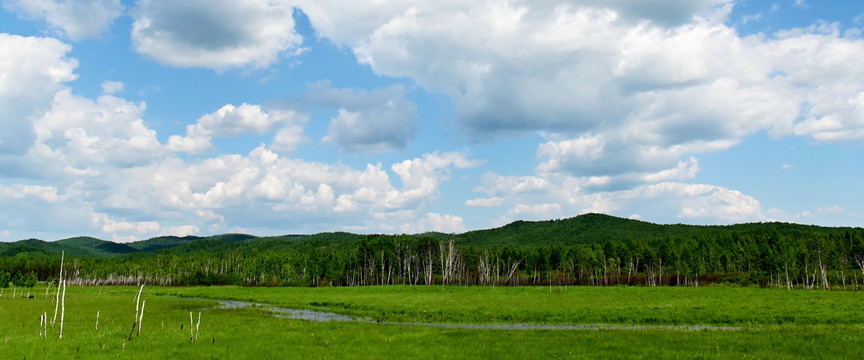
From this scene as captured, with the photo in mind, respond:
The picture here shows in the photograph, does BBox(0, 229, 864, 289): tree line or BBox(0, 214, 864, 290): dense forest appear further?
BBox(0, 229, 864, 289): tree line

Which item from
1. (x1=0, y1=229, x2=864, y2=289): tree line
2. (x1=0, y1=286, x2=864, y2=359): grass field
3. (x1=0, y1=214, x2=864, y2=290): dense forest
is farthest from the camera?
(x1=0, y1=229, x2=864, y2=289): tree line

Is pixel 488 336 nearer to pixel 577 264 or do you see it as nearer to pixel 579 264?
pixel 579 264

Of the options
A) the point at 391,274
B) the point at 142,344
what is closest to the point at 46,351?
the point at 142,344

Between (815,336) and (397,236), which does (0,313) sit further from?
(397,236)

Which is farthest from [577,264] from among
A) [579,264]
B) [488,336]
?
[488,336]

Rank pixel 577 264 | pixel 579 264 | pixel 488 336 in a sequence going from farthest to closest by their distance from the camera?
pixel 577 264 < pixel 579 264 < pixel 488 336

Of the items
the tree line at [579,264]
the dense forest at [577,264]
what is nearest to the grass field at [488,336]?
the dense forest at [577,264]

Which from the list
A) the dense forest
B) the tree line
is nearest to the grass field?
the dense forest

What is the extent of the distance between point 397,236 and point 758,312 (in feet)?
408

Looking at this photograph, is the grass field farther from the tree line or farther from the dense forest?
the tree line

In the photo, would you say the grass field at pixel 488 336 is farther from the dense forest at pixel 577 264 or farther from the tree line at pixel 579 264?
the tree line at pixel 579 264

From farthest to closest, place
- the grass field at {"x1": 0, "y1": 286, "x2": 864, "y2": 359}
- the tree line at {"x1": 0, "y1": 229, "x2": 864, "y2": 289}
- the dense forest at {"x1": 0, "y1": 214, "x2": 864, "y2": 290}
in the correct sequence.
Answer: the tree line at {"x1": 0, "y1": 229, "x2": 864, "y2": 289} → the dense forest at {"x1": 0, "y1": 214, "x2": 864, "y2": 290} → the grass field at {"x1": 0, "y1": 286, "x2": 864, "y2": 359}

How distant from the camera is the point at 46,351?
3020cm

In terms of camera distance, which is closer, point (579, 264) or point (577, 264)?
point (579, 264)
